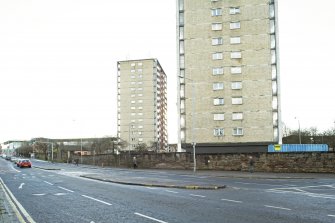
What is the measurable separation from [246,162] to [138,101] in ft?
359

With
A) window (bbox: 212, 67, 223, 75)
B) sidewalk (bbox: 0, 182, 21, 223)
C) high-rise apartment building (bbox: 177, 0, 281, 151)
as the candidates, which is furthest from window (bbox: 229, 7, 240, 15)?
sidewalk (bbox: 0, 182, 21, 223)

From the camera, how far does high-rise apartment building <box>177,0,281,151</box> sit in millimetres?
55594

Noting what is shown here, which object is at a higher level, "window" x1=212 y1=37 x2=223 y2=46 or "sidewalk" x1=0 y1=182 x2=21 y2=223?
"window" x1=212 y1=37 x2=223 y2=46

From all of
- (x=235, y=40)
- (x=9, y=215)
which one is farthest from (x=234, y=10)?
(x=9, y=215)

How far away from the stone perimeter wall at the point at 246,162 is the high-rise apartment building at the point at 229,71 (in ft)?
28.7

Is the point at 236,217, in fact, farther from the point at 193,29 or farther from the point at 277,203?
the point at 193,29

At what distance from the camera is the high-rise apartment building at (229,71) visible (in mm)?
55594

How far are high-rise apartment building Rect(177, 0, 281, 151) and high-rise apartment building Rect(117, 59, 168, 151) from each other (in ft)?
288

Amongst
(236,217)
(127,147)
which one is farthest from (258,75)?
(127,147)

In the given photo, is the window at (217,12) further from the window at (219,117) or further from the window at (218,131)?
the window at (218,131)

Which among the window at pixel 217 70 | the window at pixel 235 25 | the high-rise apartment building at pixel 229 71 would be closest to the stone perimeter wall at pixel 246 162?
the high-rise apartment building at pixel 229 71

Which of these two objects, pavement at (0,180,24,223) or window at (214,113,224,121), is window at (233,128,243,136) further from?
pavement at (0,180,24,223)

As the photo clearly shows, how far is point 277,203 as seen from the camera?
47.3ft

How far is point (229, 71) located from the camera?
57156mm
